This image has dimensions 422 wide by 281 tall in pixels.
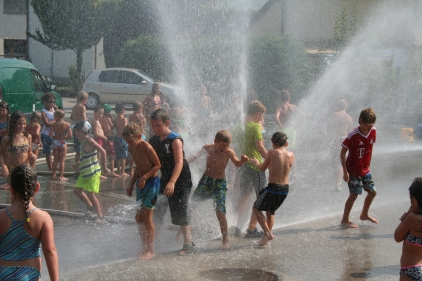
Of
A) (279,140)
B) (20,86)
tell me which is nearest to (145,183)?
(279,140)

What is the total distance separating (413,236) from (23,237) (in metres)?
2.63

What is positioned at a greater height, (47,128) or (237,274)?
(47,128)

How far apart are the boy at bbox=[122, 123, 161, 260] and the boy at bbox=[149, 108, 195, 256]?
0.20 m

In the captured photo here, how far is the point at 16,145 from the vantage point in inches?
308

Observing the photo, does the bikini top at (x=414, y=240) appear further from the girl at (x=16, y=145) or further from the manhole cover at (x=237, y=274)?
the girl at (x=16, y=145)

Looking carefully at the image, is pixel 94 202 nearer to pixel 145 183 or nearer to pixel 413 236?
pixel 145 183

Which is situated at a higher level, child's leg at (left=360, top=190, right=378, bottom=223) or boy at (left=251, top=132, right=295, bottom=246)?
boy at (left=251, top=132, right=295, bottom=246)

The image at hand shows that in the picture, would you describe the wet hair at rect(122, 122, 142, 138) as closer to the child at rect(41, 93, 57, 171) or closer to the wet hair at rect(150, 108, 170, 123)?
the wet hair at rect(150, 108, 170, 123)

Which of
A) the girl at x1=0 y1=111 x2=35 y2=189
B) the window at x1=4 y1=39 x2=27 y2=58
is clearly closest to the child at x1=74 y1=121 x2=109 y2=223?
the girl at x1=0 y1=111 x2=35 y2=189

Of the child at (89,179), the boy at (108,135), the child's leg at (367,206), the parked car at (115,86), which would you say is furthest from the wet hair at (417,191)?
the parked car at (115,86)

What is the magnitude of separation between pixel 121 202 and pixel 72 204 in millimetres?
711

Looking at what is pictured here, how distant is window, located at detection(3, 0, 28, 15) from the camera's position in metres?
38.1

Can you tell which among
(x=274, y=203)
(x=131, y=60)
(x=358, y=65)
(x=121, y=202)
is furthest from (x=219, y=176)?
(x=131, y=60)

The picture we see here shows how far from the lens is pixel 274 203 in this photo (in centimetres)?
641
